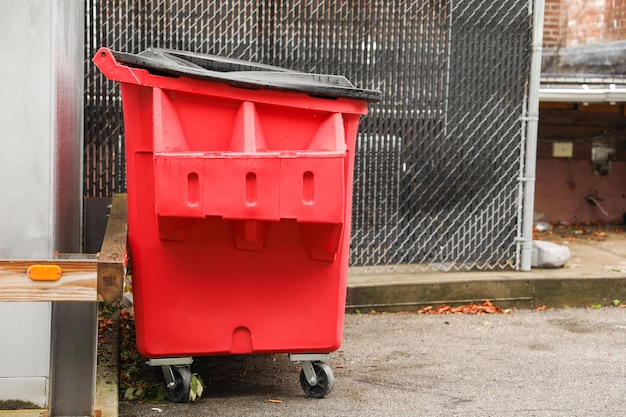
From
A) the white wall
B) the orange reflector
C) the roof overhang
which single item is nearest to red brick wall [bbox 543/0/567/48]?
the roof overhang

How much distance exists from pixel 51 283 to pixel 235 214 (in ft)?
2.77

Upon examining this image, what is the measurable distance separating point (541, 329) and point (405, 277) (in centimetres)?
124

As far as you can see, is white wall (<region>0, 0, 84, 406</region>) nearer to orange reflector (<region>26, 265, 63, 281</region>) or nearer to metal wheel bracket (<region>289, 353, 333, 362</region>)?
orange reflector (<region>26, 265, 63, 281</region>)

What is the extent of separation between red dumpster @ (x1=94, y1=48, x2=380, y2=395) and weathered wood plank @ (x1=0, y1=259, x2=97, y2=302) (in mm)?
468

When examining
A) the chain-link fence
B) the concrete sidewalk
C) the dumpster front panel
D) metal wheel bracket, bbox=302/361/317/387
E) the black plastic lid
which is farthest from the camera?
the chain-link fence

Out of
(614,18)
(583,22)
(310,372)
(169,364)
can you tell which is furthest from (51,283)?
(583,22)

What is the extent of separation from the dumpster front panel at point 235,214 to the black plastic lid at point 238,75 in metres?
0.05

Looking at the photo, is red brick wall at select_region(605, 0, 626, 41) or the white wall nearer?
the white wall

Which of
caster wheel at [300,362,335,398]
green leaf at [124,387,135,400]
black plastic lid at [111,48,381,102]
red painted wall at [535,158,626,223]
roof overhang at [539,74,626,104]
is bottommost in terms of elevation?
green leaf at [124,387,135,400]

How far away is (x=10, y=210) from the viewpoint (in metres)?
3.97

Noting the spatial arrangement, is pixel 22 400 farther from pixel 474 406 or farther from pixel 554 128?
pixel 554 128

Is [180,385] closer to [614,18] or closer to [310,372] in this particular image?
[310,372]

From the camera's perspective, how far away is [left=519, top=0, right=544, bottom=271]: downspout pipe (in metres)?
7.53

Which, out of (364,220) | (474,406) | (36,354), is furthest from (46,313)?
(364,220)
